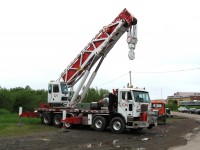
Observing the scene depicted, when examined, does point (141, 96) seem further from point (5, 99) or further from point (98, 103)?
point (5, 99)

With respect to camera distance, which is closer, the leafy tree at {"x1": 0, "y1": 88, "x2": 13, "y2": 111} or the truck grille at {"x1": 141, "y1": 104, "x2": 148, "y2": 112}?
the truck grille at {"x1": 141, "y1": 104, "x2": 148, "y2": 112}

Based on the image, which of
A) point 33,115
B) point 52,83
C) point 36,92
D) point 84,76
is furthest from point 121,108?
point 36,92

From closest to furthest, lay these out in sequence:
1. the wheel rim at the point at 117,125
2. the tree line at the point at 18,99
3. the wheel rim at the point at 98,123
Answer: the wheel rim at the point at 117,125
the wheel rim at the point at 98,123
the tree line at the point at 18,99

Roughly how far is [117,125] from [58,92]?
6.02 meters

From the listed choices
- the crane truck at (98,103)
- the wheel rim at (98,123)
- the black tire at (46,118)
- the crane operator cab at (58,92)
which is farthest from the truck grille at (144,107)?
the black tire at (46,118)

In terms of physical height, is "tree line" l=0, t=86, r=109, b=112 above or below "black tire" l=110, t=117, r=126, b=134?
above

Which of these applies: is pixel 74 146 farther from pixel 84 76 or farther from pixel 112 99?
pixel 84 76

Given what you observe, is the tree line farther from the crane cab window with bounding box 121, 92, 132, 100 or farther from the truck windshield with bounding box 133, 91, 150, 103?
the crane cab window with bounding box 121, 92, 132, 100

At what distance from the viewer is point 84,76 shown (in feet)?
84.4

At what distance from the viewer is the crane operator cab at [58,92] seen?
26.1m

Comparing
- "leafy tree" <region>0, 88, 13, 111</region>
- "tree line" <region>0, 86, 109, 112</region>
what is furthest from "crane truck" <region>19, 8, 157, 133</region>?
"leafy tree" <region>0, 88, 13, 111</region>

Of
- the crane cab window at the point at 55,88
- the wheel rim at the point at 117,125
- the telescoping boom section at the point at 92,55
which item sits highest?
the telescoping boom section at the point at 92,55

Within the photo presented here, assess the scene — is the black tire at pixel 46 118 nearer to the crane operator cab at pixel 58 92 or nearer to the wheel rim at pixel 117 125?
the crane operator cab at pixel 58 92

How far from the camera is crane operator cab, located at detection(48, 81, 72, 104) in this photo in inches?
1029
